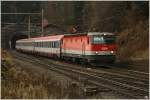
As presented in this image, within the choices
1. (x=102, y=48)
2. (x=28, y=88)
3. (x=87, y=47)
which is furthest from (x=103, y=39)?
(x=28, y=88)

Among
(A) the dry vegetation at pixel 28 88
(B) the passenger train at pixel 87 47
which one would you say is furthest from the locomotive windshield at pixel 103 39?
(A) the dry vegetation at pixel 28 88

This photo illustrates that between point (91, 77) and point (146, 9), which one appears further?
point (146, 9)

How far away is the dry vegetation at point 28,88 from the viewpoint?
1527 centimetres

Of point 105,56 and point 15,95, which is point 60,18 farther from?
point 15,95

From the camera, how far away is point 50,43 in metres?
44.2

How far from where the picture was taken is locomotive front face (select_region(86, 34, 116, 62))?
99.6 ft

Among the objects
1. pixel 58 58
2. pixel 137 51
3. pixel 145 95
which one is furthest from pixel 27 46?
pixel 145 95

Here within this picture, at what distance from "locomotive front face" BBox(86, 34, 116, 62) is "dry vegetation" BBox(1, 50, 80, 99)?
427 inches

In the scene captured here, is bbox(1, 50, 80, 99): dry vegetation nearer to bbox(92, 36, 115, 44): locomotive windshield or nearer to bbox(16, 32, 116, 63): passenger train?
bbox(16, 32, 116, 63): passenger train

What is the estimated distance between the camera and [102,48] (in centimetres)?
3056

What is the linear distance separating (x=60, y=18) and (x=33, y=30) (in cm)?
718

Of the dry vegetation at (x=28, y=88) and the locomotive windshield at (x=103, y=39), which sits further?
the locomotive windshield at (x=103, y=39)

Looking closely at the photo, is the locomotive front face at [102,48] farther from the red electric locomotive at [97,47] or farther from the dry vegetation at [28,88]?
the dry vegetation at [28,88]

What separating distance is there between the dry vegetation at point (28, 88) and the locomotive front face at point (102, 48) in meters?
10.9
